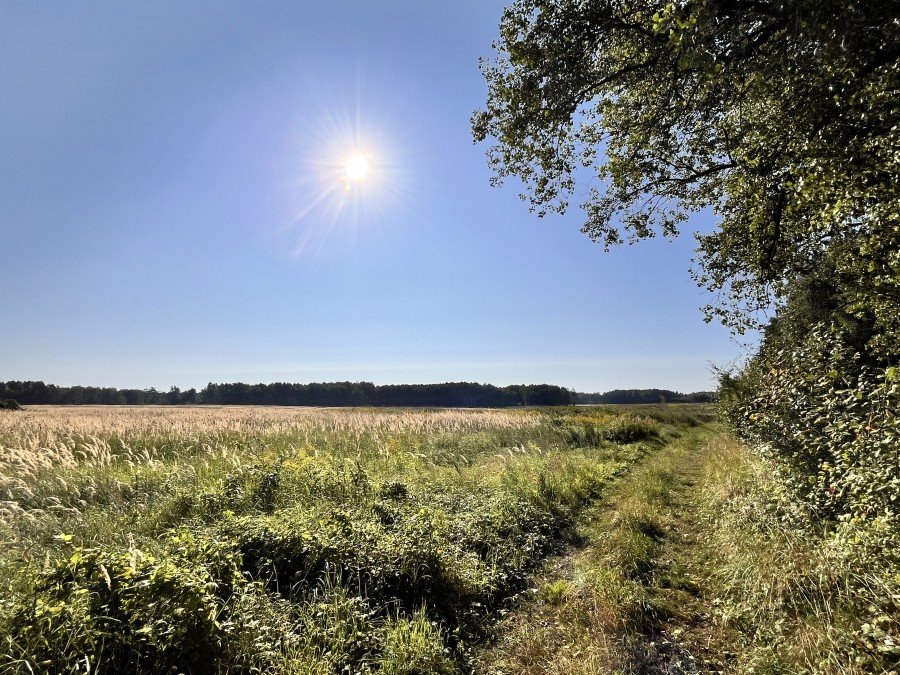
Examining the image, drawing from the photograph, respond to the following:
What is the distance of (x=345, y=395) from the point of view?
332 ft

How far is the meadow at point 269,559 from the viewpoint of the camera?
2812 millimetres

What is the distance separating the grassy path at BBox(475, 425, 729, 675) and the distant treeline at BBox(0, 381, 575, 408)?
91753 mm

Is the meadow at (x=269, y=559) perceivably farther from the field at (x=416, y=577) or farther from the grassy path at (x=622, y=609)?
the grassy path at (x=622, y=609)

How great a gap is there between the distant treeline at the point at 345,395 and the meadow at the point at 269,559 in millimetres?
89216

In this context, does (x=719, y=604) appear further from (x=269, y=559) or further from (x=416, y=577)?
(x=269, y=559)

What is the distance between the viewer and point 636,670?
134 inches

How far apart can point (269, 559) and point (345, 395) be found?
10085 centimetres

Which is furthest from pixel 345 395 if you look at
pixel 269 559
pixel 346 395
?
pixel 269 559

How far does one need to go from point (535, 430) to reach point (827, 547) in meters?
14.1

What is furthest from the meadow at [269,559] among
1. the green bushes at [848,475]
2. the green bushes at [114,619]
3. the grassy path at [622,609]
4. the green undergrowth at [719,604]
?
the green bushes at [848,475]

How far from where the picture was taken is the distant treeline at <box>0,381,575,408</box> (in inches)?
3839

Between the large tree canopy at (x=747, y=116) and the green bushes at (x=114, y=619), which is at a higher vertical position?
the large tree canopy at (x=747, y=116)

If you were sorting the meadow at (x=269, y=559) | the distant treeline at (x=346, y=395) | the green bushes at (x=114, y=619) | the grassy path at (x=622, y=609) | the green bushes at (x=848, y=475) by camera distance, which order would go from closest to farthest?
the green bushes at (x=114, y=619), the meadow at (x=269, y=559), the green bushes at (x=848, y=475), the grassy path at (x=622, y=609), the distant treeline at (x=346, y=395)

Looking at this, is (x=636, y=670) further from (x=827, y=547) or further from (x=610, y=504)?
(x=610, y=504)
